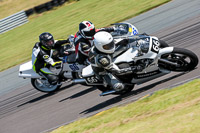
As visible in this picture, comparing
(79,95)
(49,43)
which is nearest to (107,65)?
(79,95)

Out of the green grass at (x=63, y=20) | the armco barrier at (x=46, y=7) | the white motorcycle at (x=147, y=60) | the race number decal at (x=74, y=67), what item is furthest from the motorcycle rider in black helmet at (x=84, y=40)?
the armco barrier at (x=46, y=7)

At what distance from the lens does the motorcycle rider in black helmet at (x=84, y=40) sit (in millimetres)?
8664

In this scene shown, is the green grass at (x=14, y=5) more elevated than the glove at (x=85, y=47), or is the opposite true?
the green grass at (x=14, y=5)

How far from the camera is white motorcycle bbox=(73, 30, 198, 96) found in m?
6.83

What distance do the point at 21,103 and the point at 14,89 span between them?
1774 millimetres

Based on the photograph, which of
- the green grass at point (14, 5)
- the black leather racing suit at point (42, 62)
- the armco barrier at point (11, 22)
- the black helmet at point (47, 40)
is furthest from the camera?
the green grass at point (14, 5)

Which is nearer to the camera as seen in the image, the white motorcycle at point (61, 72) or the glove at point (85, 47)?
the glove at point (85, 47)

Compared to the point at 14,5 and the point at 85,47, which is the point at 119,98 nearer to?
the point at 85,47

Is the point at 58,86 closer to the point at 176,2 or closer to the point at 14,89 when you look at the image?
the point at 14,89

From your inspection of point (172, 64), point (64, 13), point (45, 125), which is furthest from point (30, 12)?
point (172, 64)

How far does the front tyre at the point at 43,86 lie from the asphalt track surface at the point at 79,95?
19 centimetres

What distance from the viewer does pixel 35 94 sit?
1086cm

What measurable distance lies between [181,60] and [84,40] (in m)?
2.97

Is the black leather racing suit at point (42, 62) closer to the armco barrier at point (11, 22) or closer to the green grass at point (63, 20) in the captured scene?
the green grass at point (63, 20)
